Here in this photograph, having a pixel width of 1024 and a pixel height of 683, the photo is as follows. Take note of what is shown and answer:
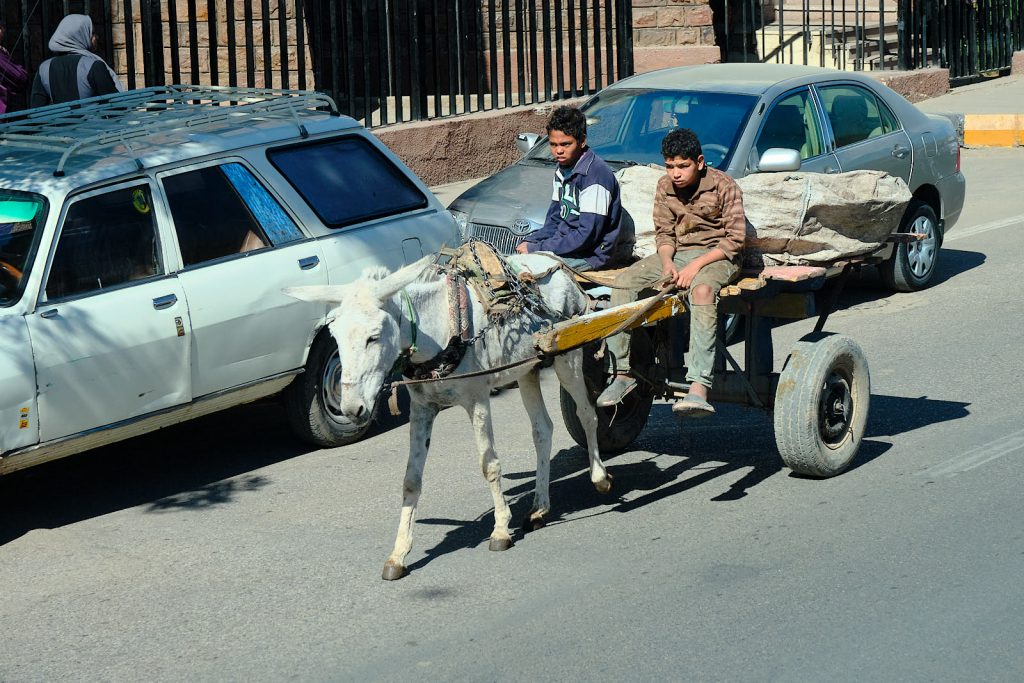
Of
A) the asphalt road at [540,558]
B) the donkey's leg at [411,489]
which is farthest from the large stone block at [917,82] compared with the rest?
the donkey's leg at [411,489]

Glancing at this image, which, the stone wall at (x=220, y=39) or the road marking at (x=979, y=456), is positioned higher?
the stone wall at (x=220, y=39)

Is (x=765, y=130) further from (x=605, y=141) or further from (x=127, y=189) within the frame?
(x=127, y=189)

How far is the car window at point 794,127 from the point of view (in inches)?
429

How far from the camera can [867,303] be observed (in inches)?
472

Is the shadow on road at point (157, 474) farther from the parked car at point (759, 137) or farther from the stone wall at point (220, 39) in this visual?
the stone wall at point (220, 39)

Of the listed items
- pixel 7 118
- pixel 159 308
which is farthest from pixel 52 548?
pixel 7 118

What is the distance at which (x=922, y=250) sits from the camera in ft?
40.2

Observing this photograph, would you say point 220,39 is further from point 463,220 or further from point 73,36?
point 463,220

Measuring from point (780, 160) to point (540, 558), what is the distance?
4067 mm

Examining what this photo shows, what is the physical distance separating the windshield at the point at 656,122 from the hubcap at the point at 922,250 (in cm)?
231

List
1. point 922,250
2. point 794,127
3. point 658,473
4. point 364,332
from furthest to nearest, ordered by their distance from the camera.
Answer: point 922,250, point 794,127, point 658,473, point 364,332

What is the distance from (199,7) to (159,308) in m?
11.7

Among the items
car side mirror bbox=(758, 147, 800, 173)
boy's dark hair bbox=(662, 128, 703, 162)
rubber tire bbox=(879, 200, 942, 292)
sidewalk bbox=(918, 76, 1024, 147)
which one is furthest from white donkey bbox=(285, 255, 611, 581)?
sidewalk bbox=(918, 76, 1024, 147)

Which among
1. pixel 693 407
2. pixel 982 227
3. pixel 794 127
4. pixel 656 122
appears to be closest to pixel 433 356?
pixel 693 407
